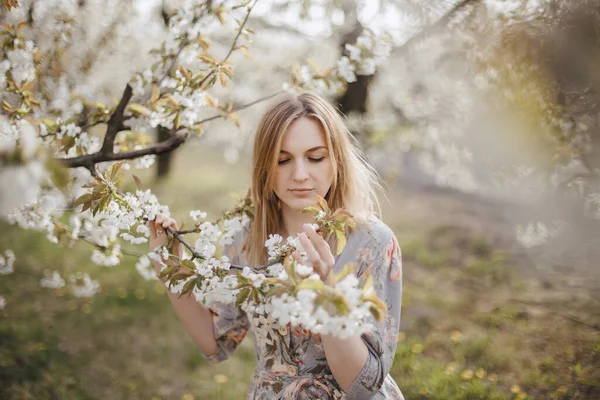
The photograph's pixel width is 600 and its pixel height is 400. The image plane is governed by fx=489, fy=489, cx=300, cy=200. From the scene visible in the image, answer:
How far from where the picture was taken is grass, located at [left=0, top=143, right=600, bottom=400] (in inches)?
115

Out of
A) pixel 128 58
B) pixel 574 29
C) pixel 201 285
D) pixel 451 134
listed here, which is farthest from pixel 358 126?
pixel 128 58

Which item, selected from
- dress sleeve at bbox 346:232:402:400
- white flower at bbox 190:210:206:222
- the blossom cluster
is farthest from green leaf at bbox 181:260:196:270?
dress sleeve at bbox 346:232:402:400

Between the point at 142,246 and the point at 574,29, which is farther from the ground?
the point at 574,29

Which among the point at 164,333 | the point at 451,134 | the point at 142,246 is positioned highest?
the point at 451,134

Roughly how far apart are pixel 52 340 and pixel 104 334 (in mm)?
369

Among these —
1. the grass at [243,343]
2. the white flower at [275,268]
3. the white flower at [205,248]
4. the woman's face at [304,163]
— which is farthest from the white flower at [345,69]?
the grass at [243,343]

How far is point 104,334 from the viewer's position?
12.6 ft

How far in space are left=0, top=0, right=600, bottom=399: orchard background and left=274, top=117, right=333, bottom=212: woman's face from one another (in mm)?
372

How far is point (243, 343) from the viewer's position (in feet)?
12.6

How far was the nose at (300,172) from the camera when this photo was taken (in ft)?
5.18

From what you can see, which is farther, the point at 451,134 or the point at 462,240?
the point at 462,240

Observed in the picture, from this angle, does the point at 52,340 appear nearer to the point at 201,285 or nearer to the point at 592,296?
the point at 201,285

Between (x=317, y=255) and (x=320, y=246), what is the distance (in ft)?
0.14

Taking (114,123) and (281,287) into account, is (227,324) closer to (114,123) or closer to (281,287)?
(114,123)
